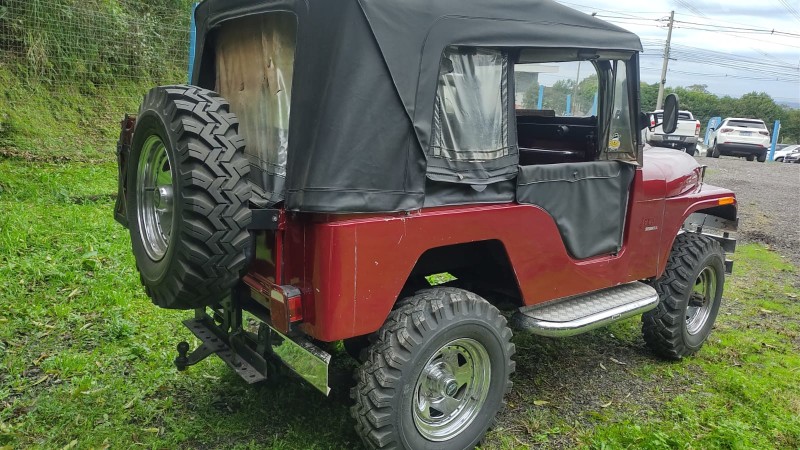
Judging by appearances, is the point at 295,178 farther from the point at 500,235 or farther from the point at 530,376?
the point at 530,376

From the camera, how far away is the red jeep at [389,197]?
2.61 m

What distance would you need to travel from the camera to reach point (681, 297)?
4.42 meters

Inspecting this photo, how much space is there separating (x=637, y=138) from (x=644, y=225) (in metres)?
0.60

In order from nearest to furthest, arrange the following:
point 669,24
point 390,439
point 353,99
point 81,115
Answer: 1. point 353,99
2. point 390,439
3. point 81,115
4. point 669,24

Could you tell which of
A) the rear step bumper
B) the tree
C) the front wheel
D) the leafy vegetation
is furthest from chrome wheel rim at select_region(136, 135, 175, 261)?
the tree

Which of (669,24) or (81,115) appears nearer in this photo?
(81,115)

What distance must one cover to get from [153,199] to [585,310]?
8.44 feet

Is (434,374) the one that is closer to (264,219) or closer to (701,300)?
(264,219)

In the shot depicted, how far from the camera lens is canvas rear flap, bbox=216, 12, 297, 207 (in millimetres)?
2938

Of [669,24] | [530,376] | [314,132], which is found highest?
[669,24]

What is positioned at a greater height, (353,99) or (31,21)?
(31,21)

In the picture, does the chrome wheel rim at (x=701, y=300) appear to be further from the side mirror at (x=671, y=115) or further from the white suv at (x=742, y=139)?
the white suv at (x=742, y=139)

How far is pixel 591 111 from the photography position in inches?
163

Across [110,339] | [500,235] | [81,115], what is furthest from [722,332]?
[81,115]
